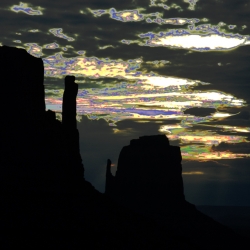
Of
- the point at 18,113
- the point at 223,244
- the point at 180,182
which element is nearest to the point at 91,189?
the point at 18,113

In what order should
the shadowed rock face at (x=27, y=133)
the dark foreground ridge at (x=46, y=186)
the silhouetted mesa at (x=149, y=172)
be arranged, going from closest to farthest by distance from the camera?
1. the dark foreground ridge at (x=46, y=186)
2. the shadowed rock face at (x=27, y=133)
3. the silhouetted mesa at (x=149, y=172)

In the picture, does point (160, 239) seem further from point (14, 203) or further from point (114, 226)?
point (14, 203)

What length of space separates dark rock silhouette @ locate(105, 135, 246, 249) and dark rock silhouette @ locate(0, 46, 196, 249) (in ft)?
217

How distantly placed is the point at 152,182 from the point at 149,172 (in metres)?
3.54

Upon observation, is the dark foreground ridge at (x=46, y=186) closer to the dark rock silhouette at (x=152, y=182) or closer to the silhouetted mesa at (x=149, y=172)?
the dark rock silhouette at (x=152, y=182)

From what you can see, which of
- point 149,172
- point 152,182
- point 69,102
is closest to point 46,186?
point 69,102

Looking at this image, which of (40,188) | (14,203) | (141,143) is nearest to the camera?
(14,203)

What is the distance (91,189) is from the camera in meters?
77.6

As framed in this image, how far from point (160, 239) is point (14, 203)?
26.7m

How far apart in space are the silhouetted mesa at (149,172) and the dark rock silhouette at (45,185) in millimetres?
76333

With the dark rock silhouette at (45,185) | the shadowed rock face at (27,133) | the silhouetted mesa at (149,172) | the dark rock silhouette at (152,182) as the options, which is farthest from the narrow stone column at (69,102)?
the silhouetted mesa at (149,172)

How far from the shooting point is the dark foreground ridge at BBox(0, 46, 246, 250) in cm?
5516

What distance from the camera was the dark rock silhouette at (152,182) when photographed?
5768 inches

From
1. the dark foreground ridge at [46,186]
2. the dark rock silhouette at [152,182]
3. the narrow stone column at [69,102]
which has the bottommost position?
the dark rock silhouette at [152,182]
